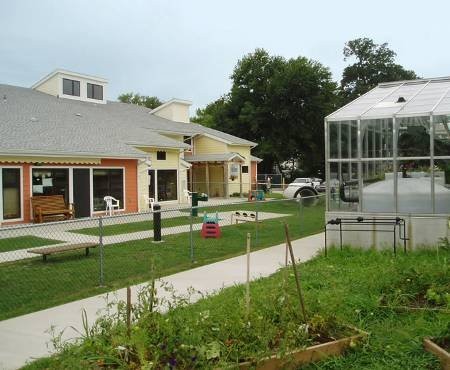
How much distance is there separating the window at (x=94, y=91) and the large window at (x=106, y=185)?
10291 mm

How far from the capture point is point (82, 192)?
20.9 meters

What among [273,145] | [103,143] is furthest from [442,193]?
[273,145]

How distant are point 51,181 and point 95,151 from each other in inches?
91.6

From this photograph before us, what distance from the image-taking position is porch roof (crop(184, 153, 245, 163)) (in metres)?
33.9

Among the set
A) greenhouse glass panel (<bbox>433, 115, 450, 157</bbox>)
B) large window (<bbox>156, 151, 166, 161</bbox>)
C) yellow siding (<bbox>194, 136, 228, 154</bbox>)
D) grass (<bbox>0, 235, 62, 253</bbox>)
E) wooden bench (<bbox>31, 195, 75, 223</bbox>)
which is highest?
yellow siding (<bbox>194, 136, 228, 154</bbox>)

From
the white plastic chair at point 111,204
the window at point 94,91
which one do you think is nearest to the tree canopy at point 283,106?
the window at point 94,91

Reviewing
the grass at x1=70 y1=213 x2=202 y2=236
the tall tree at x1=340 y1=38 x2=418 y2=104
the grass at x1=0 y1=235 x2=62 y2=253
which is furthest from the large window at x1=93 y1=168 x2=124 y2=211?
the tall tree at x1=340 y1=38 x2=418 y2=104

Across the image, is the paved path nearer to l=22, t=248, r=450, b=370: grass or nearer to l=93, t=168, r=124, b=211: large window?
l=93, t=168, r=124, b=211: large window

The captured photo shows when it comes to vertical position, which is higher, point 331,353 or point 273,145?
point 273,145

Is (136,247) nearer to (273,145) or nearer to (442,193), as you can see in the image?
(442,193)

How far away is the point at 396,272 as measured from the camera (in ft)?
23.1

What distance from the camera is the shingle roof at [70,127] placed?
19.6 m

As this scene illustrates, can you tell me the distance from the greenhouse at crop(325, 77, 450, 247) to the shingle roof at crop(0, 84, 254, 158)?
475 inches

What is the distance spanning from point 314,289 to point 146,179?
18.4 meters
